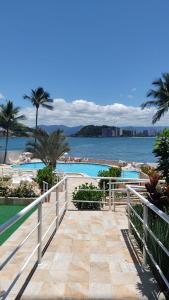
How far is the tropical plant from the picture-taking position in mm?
3787

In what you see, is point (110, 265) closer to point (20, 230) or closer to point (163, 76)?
point (20, 230)

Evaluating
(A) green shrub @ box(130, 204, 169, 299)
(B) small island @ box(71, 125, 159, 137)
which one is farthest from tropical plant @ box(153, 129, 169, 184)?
(B) small island @ box(71, 125, 159, 137)

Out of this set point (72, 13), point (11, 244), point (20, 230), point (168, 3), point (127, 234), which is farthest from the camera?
point (72, 13)

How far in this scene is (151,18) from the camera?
1277cm

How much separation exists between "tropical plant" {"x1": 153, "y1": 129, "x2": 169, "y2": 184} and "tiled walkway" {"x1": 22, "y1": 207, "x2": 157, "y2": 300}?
1.44 m

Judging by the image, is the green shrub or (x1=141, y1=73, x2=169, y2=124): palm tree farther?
(x1=141, y1=73, x2=169, y2=124): palm tree

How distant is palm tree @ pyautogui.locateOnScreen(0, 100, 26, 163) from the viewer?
3562 cm

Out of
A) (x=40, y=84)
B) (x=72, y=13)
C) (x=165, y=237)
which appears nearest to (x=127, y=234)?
(x=165, y=237)

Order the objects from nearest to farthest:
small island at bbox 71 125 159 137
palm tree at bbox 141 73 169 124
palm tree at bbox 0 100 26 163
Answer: palm tree at bbox 141 73 169 124 → palm tree at bbox 0 100 26 163 → small island at bbox 71 125 159 137

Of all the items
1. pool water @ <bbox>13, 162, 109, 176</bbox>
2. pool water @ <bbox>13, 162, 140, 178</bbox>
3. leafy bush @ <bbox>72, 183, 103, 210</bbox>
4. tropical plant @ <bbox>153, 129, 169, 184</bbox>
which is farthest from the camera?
pool water @ <bbox>13, 162, 109, 176</bbox>

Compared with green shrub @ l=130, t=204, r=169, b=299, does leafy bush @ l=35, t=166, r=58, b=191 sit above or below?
above

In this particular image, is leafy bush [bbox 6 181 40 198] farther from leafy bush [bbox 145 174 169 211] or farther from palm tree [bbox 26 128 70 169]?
palm tree [bbox 26 128 70 169]

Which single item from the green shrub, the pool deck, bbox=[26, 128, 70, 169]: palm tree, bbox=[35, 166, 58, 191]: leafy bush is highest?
bbox=[26, 128, 70, 169]: palm tree

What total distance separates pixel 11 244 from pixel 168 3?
7.34 meters
